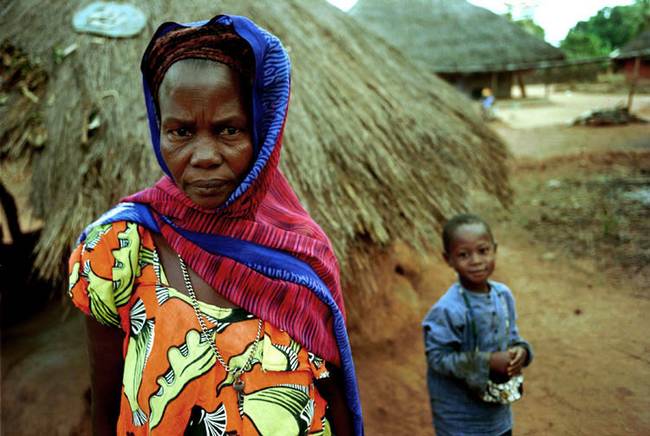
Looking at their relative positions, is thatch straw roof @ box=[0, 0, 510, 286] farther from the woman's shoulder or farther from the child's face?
the woman's shoulder

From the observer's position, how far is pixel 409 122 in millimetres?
3656

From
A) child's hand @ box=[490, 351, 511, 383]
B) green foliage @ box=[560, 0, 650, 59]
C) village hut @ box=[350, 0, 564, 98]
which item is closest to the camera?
child's hand @ box=[490, 351, 511, 383]

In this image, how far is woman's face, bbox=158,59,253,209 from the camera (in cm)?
93

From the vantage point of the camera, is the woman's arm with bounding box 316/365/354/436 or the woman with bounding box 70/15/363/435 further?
the woman's arm with bounding box 316/365/354/436

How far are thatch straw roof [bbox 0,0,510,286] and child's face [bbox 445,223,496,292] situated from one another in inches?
38.6

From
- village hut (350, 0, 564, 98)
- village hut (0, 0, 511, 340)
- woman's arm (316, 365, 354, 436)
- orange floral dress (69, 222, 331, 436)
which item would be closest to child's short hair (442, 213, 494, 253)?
village hut (0, 0, 511, 340)

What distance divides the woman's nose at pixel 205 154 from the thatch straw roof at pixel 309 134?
1.85m

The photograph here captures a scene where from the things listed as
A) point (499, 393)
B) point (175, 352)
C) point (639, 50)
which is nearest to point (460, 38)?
point (639, 50)

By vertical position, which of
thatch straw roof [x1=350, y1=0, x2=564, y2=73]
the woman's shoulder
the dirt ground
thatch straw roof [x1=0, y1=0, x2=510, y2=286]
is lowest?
the dirt ground

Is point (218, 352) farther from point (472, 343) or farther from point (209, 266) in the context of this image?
point (472, 343)

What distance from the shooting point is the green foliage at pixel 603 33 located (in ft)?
107

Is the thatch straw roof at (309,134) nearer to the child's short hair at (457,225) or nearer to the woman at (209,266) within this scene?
the child's short hair at (457,225)

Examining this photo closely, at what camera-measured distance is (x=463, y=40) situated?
16078 mm

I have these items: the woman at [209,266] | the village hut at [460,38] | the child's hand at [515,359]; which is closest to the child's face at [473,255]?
the child's hand at [515,359]
